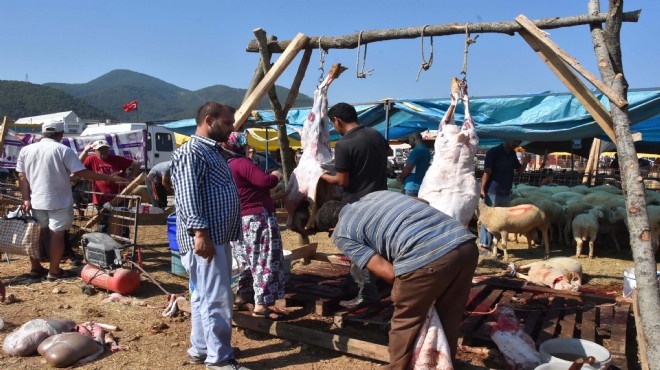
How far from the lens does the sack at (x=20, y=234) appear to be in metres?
6.21

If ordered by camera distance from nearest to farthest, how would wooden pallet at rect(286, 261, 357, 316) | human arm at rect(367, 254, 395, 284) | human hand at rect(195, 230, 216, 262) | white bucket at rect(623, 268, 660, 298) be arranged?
1. human arm at rect(367, 254, 395, 284)
2. human hand at rect(195, 230, 216, 262)
3. wooden pallet at rect(286, 261, 357, 316)
4. white bucket at rect(623, 268, 660, 298)

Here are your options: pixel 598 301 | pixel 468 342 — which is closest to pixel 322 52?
pixel 468 342

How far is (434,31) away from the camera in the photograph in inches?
187

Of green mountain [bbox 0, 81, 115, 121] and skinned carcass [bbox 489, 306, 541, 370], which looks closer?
skinned carcass [bbox 489, 306, 541, 370]

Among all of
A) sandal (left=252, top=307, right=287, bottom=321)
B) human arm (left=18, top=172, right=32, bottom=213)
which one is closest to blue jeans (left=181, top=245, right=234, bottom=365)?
sandal (left=252, top=307, right=287, bottom=321)

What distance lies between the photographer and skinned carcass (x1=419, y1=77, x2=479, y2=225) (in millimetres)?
4578

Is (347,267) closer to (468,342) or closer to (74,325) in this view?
(468,342)

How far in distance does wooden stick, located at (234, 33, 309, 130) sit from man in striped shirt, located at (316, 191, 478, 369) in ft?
7.02

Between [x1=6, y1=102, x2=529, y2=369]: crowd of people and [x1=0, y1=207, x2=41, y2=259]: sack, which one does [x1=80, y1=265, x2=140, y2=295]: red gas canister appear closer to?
[x1=0, y1=207, x2=41, y2=259]: sack

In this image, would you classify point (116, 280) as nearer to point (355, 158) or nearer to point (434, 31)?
point (355, 158)

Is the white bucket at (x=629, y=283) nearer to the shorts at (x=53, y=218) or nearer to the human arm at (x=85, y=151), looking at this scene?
the shorts at (x=53, y=218)

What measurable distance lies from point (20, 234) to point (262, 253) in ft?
12.2

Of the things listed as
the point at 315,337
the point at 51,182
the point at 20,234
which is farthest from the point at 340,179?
the point at 20,234

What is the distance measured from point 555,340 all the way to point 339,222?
2.11 m
